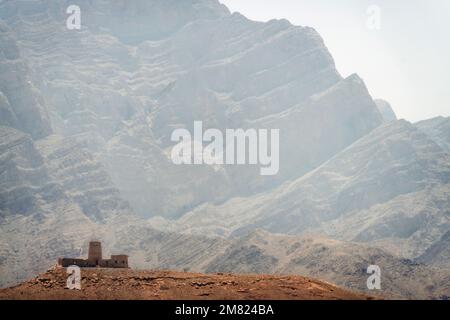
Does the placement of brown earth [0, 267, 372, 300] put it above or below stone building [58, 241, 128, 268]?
below

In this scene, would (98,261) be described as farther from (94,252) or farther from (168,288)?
(168,288)

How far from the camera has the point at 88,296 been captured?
63.1 m

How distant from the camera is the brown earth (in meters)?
63.5

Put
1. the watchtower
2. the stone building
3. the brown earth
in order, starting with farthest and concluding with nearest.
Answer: the watchtower < the stone building < the brown earth

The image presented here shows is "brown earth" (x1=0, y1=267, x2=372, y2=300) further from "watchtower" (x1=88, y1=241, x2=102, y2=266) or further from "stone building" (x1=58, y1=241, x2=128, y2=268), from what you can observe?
"watchtower" (x1=88, y1=241, x2=102, y2=266)

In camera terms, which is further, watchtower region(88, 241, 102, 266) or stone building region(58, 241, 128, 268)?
watchtower region(88, 241, 102, 266)

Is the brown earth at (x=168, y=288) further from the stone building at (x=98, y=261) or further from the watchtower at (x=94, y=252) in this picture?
the watchtower at (x=94, y=252)

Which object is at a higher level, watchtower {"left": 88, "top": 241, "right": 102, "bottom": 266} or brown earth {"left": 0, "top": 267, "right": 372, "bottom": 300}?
watchtower {"left": 88, "top": 241, "right": 102, "bottom": 266}

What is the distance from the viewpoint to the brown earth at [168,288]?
63.5 m

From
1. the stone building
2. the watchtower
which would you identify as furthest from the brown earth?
the watchtower

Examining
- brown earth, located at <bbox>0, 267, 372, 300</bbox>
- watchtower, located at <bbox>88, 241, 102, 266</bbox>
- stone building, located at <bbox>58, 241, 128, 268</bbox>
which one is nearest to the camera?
brown earth, located at <bbox>0, 267, 372, 300</bbox>
